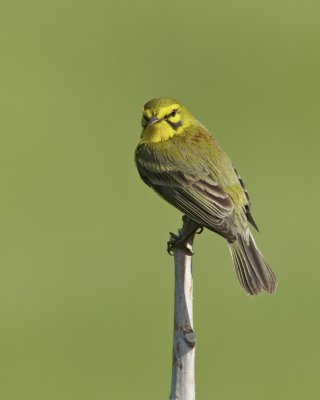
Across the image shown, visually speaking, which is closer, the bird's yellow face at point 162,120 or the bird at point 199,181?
the bird at point 199,181

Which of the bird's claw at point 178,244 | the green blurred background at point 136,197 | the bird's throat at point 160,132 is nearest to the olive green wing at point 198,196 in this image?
the bird's throat at point 160,132

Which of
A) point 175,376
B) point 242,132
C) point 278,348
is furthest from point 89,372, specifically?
point 242,132

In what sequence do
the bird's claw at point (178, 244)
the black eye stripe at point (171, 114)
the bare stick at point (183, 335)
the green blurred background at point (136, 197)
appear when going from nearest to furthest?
the bare stick at point (183, 335) < the bird's claw at point (178, 244) < the black eye stripe at point (171, 114) < the green blurred background at point (136, 197)

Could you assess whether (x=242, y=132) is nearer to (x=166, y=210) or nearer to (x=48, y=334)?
(x=166, y=210)

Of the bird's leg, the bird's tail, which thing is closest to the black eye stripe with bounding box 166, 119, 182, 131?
the bird's leg

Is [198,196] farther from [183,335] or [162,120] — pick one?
[183,335]

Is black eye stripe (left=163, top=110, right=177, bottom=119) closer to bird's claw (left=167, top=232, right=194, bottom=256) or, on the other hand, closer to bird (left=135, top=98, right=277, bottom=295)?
bird (left=135, top=98, right=277, bottom=295)

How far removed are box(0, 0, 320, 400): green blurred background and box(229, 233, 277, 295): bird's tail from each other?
2106 millimetres

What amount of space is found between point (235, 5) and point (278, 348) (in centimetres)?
743

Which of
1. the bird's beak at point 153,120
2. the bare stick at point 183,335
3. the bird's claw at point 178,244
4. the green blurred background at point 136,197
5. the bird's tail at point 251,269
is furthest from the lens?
the green blurred background at point 136,197

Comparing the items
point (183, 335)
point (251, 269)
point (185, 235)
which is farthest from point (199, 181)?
point (183, 335)

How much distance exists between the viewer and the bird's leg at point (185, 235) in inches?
221

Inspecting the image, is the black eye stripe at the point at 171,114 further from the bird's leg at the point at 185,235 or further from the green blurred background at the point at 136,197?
the green blurred background at the point at 136,197

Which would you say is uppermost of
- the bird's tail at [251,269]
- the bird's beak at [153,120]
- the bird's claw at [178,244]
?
the bird's beak at [153,120]
